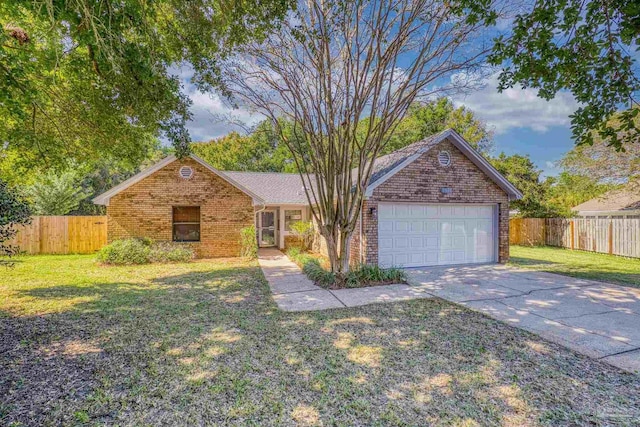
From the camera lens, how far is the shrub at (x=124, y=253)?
1153cm

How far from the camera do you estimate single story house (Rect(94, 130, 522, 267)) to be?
10.4m

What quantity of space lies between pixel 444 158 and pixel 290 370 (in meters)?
9.48

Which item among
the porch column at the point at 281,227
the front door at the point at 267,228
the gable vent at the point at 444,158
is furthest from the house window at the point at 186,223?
the gable vent at the point at 444,158

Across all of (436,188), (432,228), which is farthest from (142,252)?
(436,188)

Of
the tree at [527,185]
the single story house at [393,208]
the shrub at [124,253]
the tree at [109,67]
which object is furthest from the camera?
the tree at [527,185]

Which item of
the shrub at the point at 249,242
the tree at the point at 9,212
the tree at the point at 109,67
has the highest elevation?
the tree at the point at 109,67

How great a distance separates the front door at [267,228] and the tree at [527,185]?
1499 centimetres

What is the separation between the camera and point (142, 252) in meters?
11.8

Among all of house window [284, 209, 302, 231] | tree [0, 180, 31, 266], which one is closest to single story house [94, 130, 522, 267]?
house window [284, 209, 302, 231]

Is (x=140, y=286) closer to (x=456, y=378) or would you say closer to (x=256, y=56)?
(x=256, y=56)

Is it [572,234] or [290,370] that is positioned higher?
[572,234]

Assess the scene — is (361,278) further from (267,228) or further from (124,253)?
(267,228)

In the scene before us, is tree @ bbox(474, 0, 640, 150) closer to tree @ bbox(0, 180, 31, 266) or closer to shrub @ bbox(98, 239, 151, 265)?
tree @ bbox(0, 180, 31, 266)

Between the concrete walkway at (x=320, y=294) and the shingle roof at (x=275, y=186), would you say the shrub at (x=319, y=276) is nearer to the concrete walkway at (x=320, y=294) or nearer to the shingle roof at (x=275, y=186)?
the concrete walkway at (x=320, y=294)
